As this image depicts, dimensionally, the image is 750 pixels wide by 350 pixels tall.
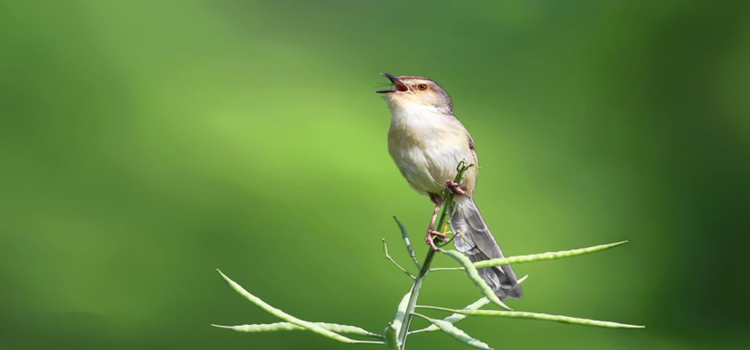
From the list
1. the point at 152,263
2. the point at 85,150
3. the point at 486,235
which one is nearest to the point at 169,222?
the point at 152,263

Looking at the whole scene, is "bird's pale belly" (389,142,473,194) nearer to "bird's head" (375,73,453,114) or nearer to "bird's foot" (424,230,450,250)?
"bird's head" (375,73,453,114)

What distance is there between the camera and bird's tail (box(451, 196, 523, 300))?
1.41 meters

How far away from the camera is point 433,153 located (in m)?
1.65

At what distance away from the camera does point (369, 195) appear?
320 centimetres

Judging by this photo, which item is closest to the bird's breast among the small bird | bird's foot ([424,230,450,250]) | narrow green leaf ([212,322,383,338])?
the small bird

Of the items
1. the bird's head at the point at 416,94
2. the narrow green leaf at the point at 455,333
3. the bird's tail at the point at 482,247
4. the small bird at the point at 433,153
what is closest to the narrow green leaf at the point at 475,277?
the narrow green leaf at the point at 455,333

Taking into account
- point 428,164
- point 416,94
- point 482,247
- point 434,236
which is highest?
point 416,94

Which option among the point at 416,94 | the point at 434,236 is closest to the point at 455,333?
the point at 434,236

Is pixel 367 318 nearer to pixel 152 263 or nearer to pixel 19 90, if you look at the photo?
pixel 152 263

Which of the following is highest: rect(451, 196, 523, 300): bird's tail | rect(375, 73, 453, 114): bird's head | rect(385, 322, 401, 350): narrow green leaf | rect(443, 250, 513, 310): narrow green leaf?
rect(375, 73, 453, 114): bird's head

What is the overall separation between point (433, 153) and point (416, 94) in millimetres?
156

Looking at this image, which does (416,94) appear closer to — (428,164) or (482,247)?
(428,164)

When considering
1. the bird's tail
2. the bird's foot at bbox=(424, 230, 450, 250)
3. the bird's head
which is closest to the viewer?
the bird's foot at bbox=(424, 230, 450, 250)

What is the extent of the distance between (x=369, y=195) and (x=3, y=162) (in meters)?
1.52
